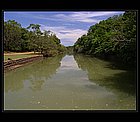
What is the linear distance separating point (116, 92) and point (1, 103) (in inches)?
219

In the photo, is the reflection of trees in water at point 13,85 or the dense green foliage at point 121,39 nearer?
the reflection of trees in water at point 13,85

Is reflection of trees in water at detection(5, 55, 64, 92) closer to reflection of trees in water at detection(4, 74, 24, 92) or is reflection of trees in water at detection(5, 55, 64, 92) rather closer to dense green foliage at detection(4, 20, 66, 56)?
reflection of trees in water at detection(4, 74, 24, 92)

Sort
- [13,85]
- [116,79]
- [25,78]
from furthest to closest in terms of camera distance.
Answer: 1. [25,78]
2. [116,79]
3. [13,85]

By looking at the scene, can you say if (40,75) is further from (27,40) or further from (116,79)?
(27,40)

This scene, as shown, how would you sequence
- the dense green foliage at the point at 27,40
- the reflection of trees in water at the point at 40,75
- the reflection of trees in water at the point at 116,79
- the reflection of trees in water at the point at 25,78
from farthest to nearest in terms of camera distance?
the dense green foliage at the point at 27,40 → the reflection of trees in water at the point at 40,75 → the reflection of trees in water at the point at 25,78 → the reflection of trees in water at the point at 116,79

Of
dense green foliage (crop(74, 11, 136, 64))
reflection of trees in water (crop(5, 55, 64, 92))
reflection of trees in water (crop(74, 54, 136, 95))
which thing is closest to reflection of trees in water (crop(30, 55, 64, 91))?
reflection of trees in water (crop(5, 55, 64, 92))

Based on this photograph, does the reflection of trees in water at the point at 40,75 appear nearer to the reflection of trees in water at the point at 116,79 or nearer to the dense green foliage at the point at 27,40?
the reflection of trees in water at the point at 116,79

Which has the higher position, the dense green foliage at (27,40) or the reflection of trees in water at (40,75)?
the dense green foliage at (27,40)

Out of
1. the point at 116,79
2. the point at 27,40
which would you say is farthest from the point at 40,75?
the point at 27,40

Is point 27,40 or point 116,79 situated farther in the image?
point 27,40

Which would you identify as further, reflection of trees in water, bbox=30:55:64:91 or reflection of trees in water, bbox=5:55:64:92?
reflection of trees in water, bbox=30:55:64:91

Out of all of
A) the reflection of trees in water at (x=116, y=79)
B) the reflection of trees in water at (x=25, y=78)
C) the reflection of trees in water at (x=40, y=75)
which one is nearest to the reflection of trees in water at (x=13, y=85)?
the reflection of trees in water at (x=25, y=78)

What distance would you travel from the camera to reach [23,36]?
2844 cm
